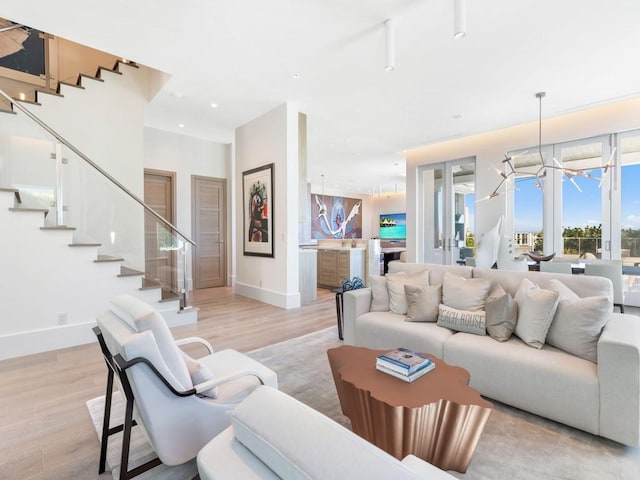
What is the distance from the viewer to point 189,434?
147cm

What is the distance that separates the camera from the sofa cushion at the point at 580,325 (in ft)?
6.75

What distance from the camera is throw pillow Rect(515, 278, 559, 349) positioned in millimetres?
2244

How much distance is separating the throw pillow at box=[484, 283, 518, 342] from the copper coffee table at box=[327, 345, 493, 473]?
0.85m

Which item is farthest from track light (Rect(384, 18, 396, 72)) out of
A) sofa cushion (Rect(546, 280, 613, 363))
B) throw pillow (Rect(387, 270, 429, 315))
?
sofa cushion (Rect(546, 280, 613, 363))

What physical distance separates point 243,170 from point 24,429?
4795 millimetres

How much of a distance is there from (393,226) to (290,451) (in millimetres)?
13983

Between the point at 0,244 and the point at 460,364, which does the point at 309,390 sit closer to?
the point at 460,364

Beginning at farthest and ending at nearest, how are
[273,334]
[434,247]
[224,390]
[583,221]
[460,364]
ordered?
[434,247] < [583,221] < [273,334] < [460,364] < [224,390]

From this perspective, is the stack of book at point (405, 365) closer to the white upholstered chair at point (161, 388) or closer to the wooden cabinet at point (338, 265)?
the white upholstered chair at point (161, 388)

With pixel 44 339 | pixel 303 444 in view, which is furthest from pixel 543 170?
pixel 44 339

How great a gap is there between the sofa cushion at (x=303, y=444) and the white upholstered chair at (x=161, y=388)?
29.4 inches

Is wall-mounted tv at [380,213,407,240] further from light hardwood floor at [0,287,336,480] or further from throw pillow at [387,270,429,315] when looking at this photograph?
throw pillow at [387,270,429,315]

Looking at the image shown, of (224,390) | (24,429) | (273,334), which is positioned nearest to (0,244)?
(24,429)

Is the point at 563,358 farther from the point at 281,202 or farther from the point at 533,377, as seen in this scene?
the point at 281,202
